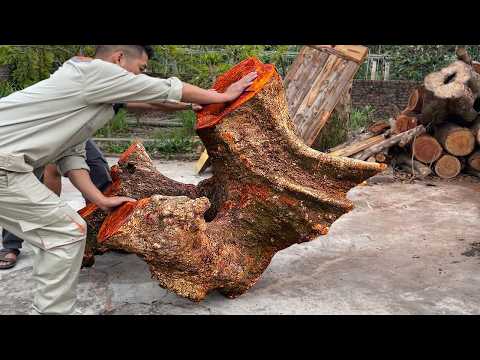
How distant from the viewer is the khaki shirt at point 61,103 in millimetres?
2711

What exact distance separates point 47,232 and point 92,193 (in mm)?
405

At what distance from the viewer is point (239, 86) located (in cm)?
322

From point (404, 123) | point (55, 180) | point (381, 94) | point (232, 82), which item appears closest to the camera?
point (232, 82)

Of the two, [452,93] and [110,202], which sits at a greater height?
[452,93]

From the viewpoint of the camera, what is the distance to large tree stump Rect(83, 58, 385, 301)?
3047mm

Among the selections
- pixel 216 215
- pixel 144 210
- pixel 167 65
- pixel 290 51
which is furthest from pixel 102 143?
pixel 144 210

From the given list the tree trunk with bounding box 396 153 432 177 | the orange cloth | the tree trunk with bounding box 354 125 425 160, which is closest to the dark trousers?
the orange cloth

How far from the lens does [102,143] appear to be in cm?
895

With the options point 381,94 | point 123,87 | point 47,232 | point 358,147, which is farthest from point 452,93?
point 381,94

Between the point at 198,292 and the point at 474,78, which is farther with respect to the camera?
the point at 474,78

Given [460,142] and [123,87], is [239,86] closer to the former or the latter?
[123,87]

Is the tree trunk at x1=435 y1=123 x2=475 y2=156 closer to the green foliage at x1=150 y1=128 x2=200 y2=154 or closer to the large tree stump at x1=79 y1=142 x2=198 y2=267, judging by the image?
the green foliage at x1=150 y1=128 x2=200 y2=154

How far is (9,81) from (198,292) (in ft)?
28.3

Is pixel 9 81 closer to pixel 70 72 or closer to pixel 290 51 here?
pixel 290 51
